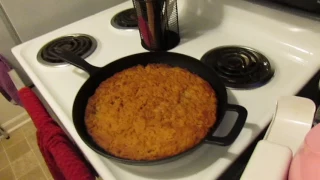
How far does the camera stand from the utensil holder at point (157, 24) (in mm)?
743

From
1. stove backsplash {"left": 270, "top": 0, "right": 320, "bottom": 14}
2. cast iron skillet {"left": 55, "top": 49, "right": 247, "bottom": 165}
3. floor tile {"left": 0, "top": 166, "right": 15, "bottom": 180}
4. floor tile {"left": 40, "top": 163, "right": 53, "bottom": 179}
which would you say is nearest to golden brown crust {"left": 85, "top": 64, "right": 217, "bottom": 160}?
cast iron skillet {"left": 55, "top": 49, "right": 247, "bottom": 165}

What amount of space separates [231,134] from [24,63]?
0.65m

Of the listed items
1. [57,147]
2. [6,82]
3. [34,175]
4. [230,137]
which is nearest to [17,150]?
[34,175]

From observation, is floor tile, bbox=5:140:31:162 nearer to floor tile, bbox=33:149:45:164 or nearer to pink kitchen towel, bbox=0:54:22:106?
floor tile, bbox=33:149:45:164

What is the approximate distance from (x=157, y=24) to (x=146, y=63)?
0.13 metres

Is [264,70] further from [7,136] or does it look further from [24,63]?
[7,136]

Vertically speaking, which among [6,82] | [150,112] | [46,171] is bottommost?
[46,171]

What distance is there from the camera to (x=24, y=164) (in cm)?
163

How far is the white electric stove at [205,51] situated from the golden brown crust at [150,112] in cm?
5

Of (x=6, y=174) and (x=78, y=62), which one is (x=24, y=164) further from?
(x=78, y=62)

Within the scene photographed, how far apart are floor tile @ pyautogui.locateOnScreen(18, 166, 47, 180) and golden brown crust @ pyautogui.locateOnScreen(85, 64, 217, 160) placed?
3.75 ft

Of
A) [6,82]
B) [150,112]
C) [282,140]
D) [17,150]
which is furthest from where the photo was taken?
[17,150]

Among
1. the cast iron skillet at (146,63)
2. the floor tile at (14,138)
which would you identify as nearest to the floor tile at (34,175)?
the floor tile at (14,138)

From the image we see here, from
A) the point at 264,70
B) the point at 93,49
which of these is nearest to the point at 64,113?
the point at 93,49
